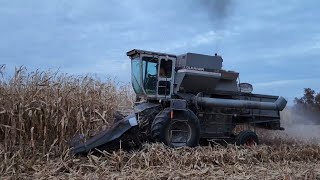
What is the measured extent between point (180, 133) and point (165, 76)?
151 centimetres

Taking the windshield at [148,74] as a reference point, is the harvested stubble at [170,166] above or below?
below

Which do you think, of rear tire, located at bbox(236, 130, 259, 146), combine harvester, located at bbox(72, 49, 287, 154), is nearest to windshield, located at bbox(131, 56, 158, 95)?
combine harvester, located at bbox(72, 49, 287, 154)

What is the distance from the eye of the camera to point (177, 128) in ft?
33.9

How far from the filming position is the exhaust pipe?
11.2m

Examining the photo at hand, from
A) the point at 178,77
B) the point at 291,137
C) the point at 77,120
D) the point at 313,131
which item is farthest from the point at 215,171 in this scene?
the point at 313,131

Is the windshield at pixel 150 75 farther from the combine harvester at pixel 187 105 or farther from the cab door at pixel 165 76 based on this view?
the cab door at pixel 165 76

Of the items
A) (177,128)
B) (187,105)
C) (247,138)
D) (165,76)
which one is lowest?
(247,138)

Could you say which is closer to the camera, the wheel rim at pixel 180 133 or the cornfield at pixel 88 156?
the cornfield at pixel 88 156

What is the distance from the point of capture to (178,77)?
11.2m

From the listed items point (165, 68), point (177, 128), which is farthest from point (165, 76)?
point (177, 128)

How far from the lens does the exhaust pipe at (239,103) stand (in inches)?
442

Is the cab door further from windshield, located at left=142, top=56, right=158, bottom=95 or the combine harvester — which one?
windshield, located at left=142, top=56, right=158, bottom=95

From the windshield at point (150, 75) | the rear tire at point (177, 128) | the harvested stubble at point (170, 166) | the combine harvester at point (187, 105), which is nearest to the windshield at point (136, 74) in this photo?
the combine harvester at point (187, 105)

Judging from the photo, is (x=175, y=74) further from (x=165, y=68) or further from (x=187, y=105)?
(x=187, y=105)
